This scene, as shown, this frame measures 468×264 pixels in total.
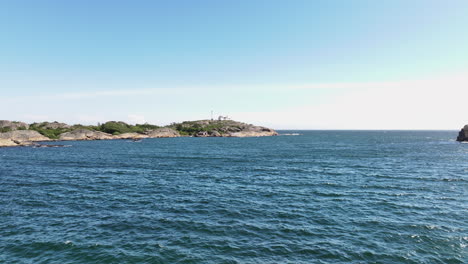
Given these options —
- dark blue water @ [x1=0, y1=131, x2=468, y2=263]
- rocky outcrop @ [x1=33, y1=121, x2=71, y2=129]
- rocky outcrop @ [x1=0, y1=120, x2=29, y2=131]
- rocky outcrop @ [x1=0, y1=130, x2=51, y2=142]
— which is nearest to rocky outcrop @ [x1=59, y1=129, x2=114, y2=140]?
rocky outcrop @ [x1=0, y1=130, x2=51, y2=142]

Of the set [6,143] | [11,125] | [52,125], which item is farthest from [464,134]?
[11,125]

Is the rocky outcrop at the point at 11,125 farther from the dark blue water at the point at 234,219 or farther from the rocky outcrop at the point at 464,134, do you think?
the rocky outcrop at the point at 464,134

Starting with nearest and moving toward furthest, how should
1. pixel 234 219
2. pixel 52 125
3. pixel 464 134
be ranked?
pixel 234 219
pixel 464 134
pixel 52 125

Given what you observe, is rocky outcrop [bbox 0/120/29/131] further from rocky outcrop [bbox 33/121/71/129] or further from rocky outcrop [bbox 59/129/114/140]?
rocky outcrop [bbox 59/129/114/140]

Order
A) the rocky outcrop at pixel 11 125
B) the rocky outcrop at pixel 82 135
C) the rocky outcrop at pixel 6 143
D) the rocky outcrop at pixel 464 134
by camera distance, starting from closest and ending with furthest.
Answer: the rocky outcrop at pixel 6 143 → the rocky outcrop at pixel 464 134 → the rocky outcrop at pixel 11 125 → the rocky outcrop at pixel 82 135

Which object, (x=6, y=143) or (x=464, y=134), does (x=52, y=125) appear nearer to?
(x=6, y=143)

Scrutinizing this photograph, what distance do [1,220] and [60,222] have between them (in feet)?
18.8

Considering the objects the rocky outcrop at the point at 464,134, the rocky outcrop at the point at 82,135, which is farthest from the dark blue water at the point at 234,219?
the rocky outcrop at the point at 82,135

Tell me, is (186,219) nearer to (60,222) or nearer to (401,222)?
(60,222)

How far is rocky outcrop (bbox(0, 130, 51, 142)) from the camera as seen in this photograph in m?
129

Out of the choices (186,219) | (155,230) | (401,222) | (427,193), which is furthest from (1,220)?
(427,193)

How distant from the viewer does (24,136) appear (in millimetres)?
138375

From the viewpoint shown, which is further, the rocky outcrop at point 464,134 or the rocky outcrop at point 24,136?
the rocky outcrop at point 464,134

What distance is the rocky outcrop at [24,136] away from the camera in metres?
129
